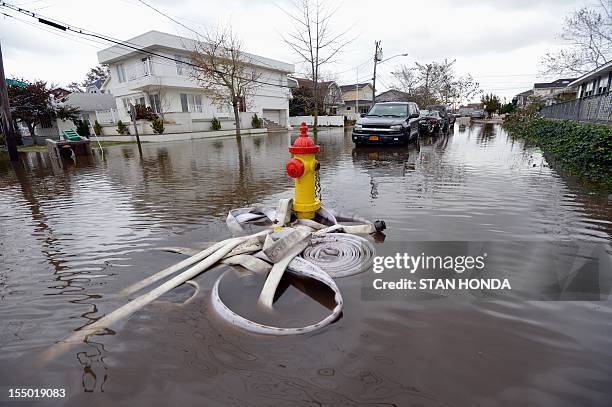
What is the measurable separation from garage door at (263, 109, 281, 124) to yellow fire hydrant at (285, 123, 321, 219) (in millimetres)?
37069

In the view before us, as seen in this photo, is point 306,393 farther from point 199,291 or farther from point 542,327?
point 542,327

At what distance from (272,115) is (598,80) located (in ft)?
104

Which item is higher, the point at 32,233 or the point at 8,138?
the point at 8,138

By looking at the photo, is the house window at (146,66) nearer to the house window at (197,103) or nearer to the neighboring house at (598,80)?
the house window at (197,103)

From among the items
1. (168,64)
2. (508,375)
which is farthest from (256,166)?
(168,64)

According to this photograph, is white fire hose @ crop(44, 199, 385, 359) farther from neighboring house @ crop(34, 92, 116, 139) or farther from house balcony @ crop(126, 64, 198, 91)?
neighboring house @ crop(34, 92, 116, 139)

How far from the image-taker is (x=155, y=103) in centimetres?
2830

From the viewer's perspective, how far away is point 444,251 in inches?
136

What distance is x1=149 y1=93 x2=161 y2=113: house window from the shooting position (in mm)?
27941

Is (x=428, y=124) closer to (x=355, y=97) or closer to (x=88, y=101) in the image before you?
(x=88, y=101)

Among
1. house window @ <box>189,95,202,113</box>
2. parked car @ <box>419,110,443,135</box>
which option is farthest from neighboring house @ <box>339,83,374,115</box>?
parked car @ <box>419,110,443,135</box>

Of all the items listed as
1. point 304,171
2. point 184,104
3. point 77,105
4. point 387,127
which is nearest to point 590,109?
point 387,127

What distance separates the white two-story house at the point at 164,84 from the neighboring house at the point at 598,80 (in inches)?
916

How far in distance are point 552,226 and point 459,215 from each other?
3.57 feet
